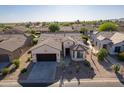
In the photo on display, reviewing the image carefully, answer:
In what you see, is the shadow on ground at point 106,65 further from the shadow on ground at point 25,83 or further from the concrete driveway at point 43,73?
the shadow on ground at point 25,83

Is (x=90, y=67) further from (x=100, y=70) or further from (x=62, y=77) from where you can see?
(x=62, y=77)

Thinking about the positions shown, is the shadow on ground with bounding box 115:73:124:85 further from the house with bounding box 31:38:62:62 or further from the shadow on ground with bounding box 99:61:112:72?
the house with bounding box 31:38:62:62

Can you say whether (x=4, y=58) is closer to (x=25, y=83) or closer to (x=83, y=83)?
(x=25, y=83)

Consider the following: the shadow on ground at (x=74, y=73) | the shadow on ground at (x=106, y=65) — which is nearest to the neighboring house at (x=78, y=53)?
the shadow on ground at (x=74, y=73)

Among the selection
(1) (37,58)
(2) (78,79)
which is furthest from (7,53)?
(2) (78,79)

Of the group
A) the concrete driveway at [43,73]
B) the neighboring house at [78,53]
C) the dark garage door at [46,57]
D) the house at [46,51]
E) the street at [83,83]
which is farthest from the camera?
the dark garage door at [46,57]

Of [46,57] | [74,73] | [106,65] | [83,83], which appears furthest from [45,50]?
[106,65]

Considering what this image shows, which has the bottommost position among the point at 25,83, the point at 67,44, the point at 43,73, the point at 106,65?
A: the point at 25,83

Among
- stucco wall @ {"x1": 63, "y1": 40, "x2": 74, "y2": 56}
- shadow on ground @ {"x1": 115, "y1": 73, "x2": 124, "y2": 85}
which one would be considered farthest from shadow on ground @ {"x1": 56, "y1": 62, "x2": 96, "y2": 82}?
stucco wall @ {"x1": 63, "y1": 40, "x2": 74, "y2": 56}
